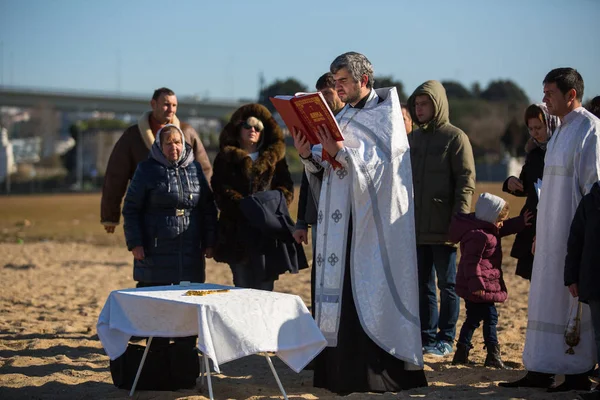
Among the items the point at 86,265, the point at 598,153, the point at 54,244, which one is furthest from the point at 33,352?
the point at 54,244

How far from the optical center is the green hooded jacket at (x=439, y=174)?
27.1 ft

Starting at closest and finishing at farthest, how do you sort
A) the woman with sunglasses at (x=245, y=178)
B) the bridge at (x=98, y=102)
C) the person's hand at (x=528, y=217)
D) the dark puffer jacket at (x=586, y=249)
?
the dark puffer jacket at (x=586, y=249)
the person's hand at (x=528, y=217)
the woman with sunglasses at (x=245, y=178)
the bridge at (x=98, y=102)

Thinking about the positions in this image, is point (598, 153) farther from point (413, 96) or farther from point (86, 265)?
point (86, 265)

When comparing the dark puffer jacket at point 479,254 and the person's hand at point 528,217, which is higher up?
the person's hand at point 528,217

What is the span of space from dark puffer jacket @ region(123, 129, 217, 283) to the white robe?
2.94 m

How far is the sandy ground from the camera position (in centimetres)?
688

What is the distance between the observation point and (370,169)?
6742mm

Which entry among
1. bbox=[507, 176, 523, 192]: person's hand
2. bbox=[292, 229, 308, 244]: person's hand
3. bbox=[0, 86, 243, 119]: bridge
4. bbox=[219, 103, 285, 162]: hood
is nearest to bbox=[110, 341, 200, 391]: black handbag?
bbox=[292, 229, 308, 244]: person's hand

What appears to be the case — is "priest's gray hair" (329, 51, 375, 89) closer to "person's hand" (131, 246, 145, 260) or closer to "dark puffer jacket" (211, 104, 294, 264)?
"dark puffer jacket" (211, 104, 294, 264)

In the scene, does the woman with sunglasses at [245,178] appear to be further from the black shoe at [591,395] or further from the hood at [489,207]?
the black shoe at [591,395]

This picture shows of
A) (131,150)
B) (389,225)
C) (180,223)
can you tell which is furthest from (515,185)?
(131,150)

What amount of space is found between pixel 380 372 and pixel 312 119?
6.04 ft

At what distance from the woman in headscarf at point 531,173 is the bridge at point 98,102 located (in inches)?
3042

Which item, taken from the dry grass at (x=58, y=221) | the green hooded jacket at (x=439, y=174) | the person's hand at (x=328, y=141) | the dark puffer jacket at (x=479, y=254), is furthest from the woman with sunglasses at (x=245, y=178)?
the dry grass at (x=58, y=221)
